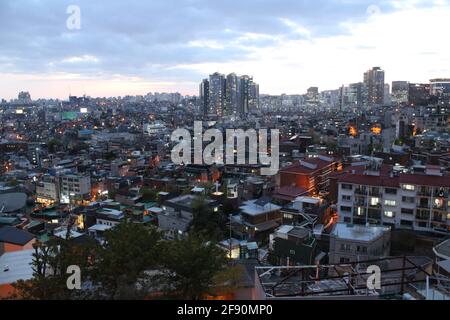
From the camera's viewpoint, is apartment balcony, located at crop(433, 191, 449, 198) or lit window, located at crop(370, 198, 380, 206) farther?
lit window, located at crop(370, 198, 380, 206)

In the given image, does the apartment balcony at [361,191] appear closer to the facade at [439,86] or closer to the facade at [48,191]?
the facade at [48,191]

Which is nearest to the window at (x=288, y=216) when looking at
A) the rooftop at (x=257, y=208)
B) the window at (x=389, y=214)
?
the rooftop at (x=257, y=208)

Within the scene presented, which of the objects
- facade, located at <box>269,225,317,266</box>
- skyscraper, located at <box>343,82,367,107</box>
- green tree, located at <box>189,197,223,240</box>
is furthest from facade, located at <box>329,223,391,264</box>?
skyscraper, located at <box>343,82,367,107</box>

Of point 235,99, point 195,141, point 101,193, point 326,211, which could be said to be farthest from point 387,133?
point 235,99

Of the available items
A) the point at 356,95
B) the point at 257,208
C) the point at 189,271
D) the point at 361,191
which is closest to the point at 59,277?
the point at 189,271

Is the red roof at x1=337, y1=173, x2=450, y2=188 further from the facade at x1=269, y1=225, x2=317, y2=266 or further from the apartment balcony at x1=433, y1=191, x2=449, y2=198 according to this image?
the facade at x1=269, y1=225, x2=317, y2=266

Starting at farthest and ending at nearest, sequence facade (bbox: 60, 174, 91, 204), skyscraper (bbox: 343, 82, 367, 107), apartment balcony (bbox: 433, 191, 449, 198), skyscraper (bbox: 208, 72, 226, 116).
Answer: skyscraper (bbox: 343, 82, 367, 107)
skyscraper (bbox: 208, 72, 226, 116)
facade (bbox: 60, 174, 91, 204)
apartment balcony (bbox: 433, 191, 449, 198)
